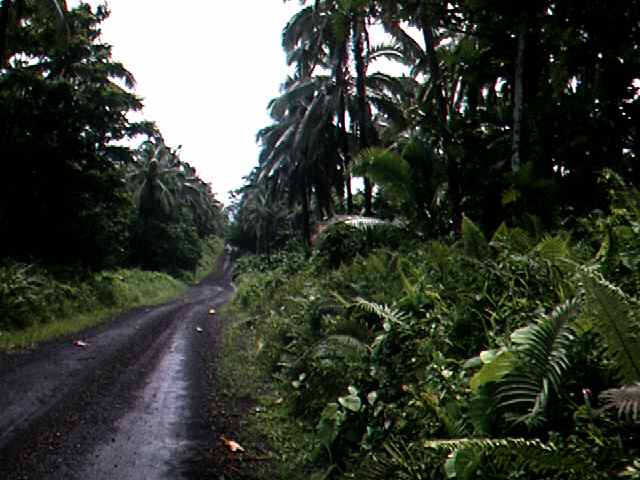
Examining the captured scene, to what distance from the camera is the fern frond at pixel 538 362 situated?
3033 mm

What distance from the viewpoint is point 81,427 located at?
5.53 meters

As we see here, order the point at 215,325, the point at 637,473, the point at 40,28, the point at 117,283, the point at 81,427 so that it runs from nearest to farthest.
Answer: the point at 637,473 → the point at 81,427 → the point at 215,325 → the point at 40,28 → the point at 117,283

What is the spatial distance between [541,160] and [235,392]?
7.20 metres

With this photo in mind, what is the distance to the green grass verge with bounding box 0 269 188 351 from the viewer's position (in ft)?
36.4

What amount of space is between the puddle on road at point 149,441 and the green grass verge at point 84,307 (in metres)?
4.63

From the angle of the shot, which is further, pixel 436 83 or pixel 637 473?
pixel 436 83

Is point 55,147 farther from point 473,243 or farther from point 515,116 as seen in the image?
point 473,243

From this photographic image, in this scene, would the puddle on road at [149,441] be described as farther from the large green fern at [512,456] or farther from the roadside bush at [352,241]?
the roadside bush at [352,241]

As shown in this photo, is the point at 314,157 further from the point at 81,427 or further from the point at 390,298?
the point at 81,427

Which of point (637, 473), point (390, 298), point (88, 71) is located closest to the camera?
point (637, 473)

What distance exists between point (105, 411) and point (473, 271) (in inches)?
169

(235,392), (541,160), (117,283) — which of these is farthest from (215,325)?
(541,160)

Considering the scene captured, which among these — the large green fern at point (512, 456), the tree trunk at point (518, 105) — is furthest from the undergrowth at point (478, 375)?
the tree trunk at point (518, 105)

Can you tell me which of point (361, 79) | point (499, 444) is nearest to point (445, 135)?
point (361, 79)
